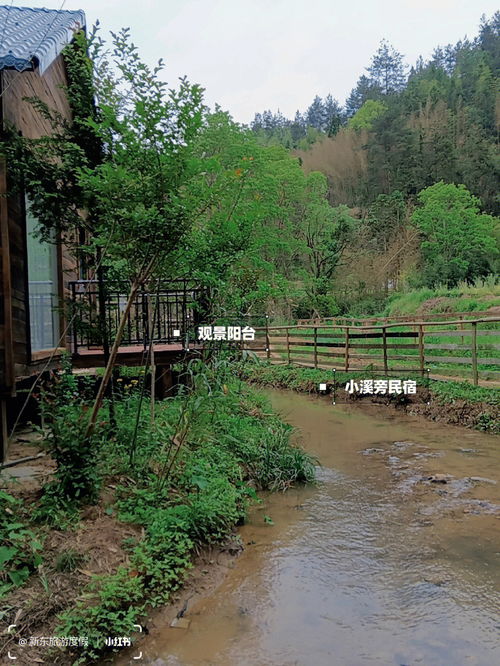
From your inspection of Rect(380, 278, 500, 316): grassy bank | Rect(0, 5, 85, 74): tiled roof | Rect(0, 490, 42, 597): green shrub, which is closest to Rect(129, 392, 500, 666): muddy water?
Rect(0, 490, 42, 597): green shrub

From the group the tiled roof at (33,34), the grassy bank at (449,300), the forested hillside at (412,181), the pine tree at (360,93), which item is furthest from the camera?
the pine tree at (360,93)

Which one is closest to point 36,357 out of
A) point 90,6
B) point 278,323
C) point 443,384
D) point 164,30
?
point 164,30

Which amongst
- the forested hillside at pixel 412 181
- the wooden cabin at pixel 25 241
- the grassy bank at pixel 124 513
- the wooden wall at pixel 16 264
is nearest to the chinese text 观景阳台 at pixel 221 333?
the grassy bank at pixel 124 513

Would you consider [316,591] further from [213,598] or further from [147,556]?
[147,556]

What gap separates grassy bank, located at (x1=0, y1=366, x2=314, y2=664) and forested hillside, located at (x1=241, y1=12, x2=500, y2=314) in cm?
1580

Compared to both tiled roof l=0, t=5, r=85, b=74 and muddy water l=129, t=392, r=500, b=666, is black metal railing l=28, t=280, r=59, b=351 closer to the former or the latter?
tiled roof l=0, t=5, r=85, b=74

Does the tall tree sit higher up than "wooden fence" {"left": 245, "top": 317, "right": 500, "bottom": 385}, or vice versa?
the tall tree

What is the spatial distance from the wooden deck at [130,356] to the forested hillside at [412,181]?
13711mm

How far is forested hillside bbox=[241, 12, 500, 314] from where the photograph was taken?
20.7 m

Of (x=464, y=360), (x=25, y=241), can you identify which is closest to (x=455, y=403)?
(x=464, y=360)

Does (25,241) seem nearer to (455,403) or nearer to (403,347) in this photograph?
(455,403)

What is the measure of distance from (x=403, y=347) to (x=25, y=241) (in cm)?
759

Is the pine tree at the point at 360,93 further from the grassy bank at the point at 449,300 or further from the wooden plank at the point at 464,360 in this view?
the wooden plank at the point at 464,360

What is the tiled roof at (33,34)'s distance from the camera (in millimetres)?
3684
